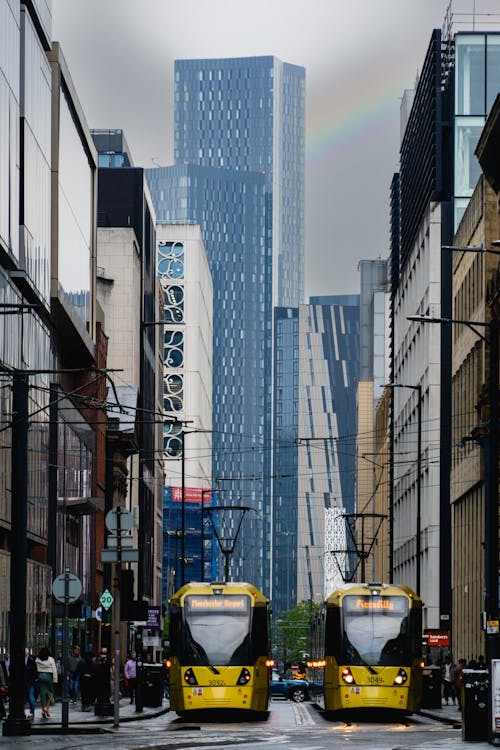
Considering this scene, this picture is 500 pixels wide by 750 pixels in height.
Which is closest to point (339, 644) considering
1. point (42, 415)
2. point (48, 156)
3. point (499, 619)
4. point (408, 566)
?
point (499, 619)

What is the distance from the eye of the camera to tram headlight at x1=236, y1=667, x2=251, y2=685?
41412 millimetres

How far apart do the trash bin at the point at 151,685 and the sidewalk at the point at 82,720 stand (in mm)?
268

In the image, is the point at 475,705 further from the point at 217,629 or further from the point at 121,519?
the point at 217,629

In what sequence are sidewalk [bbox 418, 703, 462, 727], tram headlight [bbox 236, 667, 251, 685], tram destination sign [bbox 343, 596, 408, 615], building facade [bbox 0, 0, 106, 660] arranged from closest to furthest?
tram headlight [bbox 236, 667, 251, 685]
tram destination sign [bbox 343, 596, 408, 615]
sidewalk [bbox 418, 703, 462, 727]
building facade [bbox 0, 0, 106, 660]

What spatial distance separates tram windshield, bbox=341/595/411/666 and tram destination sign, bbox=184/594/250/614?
2.61m

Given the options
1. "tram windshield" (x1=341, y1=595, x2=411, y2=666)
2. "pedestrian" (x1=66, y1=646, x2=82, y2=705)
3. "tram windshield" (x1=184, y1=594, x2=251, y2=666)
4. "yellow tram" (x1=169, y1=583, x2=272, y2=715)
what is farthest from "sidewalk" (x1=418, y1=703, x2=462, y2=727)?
"pedestrian" (x1=66, y1=646, x2=82, y2=705)

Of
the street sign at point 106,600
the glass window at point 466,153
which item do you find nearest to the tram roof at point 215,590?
the street sign at point 106,600

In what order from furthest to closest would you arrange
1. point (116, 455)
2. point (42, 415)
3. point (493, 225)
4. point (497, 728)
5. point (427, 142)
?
1. point (427, 142)
2. point (116, 455)
3. point (493, 225)
4. point (42, 415)
5. point (497, 728)

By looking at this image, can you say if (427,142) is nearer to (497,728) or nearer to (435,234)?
(435,234)

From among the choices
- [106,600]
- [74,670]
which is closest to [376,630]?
[106,600]

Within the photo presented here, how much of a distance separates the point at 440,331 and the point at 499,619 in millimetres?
63084

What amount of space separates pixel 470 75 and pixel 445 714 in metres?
51.7

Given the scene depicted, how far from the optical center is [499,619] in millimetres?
38469

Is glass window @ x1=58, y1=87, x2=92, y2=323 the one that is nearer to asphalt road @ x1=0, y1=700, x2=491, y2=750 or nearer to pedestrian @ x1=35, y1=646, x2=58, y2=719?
pedestrian @ x1=35, y1=646, x2=58, y2=719
